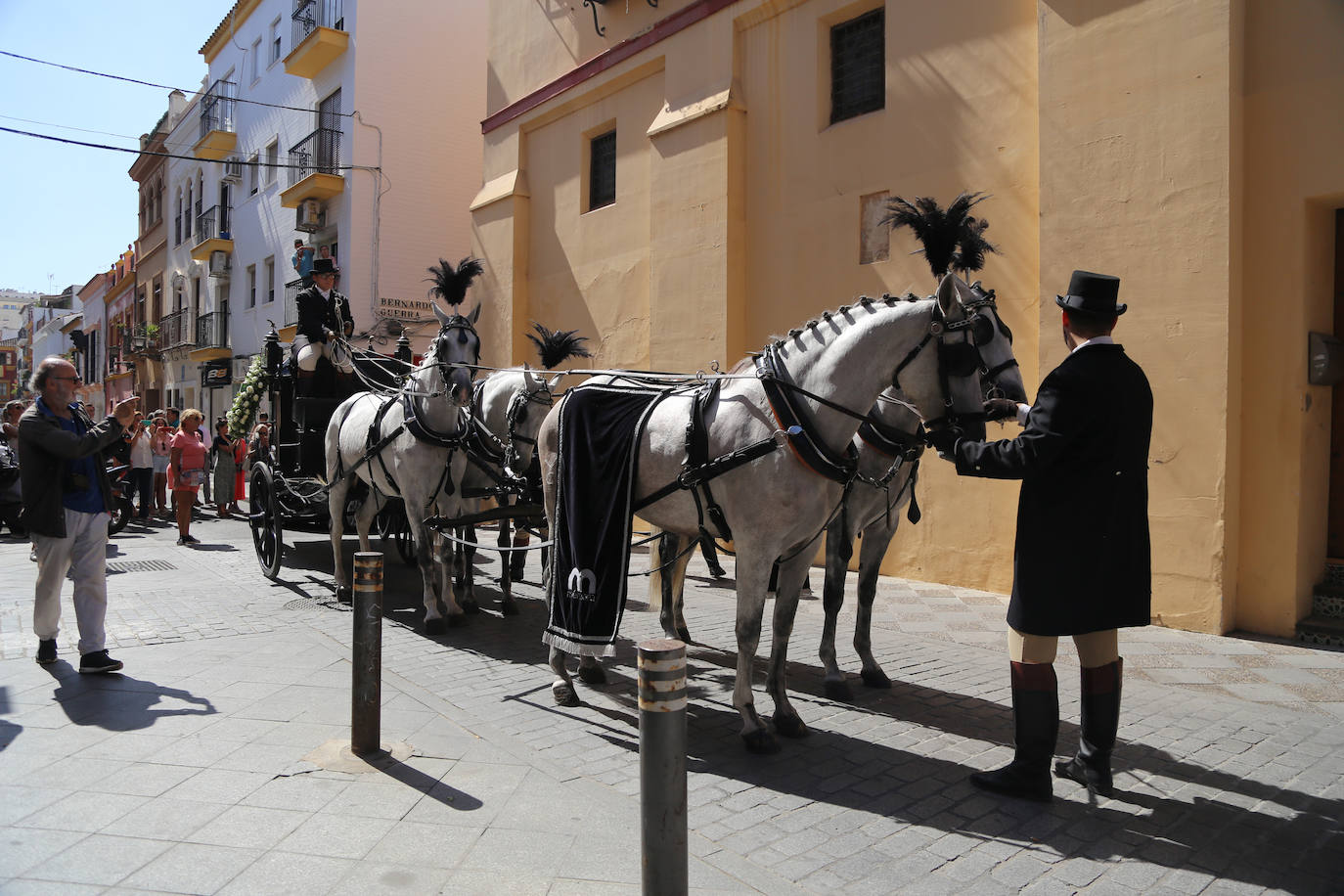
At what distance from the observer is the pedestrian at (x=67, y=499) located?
5148 mm

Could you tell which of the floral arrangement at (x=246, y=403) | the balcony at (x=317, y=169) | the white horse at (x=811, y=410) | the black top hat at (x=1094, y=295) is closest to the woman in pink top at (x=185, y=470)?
the floral arrangement at (x=246, y=403)

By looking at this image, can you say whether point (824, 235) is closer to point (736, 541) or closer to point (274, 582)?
point (736, 541)

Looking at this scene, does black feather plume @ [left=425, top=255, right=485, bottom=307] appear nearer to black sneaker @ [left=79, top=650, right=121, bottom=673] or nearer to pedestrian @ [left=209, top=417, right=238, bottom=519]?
black sneaker @ [left=79, top=650, right=121, bottom=673]

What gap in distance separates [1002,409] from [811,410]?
35.1 inches

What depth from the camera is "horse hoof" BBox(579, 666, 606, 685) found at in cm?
538

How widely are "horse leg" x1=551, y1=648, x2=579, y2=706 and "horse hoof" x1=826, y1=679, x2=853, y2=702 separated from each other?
154cm

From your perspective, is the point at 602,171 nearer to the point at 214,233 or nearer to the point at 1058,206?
the point at 1058,206

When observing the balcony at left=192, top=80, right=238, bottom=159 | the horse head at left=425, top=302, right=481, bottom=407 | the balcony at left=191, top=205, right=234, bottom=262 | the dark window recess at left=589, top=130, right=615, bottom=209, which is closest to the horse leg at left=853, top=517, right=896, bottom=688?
the horse head at left=425, top=302, right=481, bottom=407

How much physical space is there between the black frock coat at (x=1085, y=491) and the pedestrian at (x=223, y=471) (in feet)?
48.1

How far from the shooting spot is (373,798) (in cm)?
358

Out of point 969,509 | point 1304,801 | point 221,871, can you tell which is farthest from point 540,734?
point 969,509

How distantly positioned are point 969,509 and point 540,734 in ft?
18.3

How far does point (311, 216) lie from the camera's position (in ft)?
66.7

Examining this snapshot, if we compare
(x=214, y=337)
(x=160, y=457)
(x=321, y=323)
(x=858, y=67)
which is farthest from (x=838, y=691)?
(x=214, y=337)
